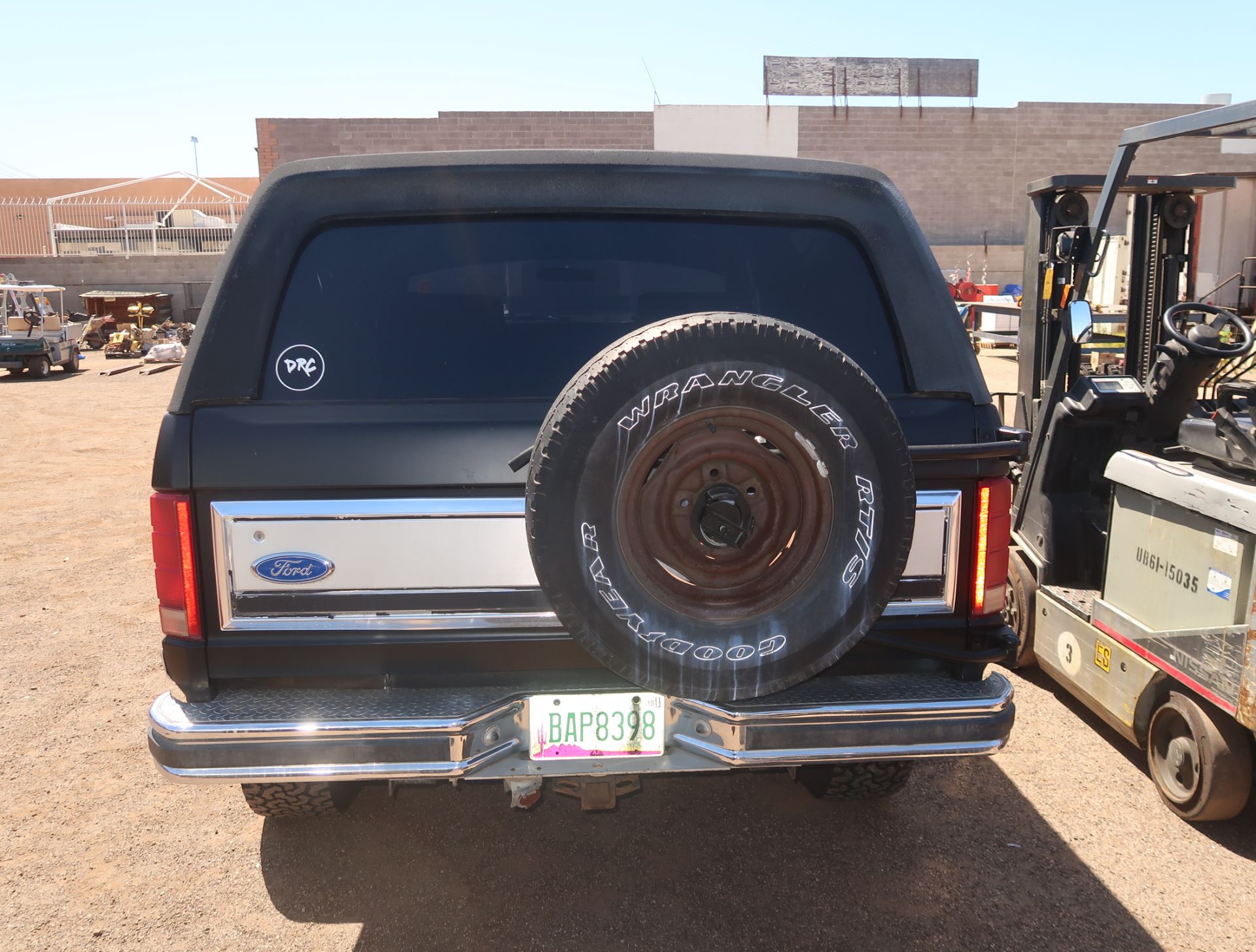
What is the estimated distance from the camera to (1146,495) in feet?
12.5

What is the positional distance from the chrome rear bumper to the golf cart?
21.7m

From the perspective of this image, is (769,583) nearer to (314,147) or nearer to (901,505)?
(901,505)

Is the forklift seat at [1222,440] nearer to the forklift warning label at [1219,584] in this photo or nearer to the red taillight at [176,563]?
the forklift warning label at [1219,584]

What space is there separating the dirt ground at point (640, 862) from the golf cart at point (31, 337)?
19.4 metres

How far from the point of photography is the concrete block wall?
1244 inches

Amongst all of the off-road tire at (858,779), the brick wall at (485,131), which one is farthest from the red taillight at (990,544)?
the brick wall at (485,131)

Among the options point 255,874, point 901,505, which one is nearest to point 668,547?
point 901,505

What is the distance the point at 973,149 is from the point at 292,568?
37412 millimetres

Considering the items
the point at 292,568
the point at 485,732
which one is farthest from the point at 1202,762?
the point at 292,568

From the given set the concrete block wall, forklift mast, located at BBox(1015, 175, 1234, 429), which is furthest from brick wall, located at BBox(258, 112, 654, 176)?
forklift mast, located at BBox(1015, 175, 1234, 429)

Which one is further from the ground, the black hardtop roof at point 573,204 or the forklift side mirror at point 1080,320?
the black hardtop roof at point 573,204

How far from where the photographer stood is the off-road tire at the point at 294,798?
3215 millimetres

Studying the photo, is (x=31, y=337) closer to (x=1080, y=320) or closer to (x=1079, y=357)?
(x=1079, y=357)

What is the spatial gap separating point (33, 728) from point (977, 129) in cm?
3701
